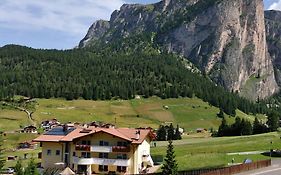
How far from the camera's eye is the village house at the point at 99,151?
3351 inches

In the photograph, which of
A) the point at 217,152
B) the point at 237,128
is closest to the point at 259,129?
the point at 237,128

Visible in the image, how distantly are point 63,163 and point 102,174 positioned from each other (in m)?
8.38

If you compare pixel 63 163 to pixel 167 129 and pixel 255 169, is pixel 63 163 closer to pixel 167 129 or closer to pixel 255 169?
pixel 255 169

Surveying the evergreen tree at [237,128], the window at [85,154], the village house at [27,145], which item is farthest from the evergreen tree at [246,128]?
the window at [85,154]

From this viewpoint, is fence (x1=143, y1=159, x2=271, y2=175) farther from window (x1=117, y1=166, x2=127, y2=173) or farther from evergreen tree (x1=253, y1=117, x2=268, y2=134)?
evergreen tree (x1=253, y1=117, x2=268, y2=134)

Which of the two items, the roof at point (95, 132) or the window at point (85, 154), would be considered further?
the window at point (85, 154)

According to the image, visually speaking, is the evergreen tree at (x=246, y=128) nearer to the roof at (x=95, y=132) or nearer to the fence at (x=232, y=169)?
the roof at (x=95, y=132)

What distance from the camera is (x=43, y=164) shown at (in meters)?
90.3

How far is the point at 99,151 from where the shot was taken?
86.6 meters

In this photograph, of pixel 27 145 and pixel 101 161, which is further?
pixel 27 145

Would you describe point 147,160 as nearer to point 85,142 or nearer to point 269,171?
point 85,142

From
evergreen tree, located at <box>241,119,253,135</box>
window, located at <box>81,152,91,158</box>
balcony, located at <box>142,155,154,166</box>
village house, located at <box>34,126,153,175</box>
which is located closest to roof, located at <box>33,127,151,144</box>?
village house, located at <box>34,126,153,175</box>

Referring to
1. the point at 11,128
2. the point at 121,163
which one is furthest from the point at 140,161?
the point at 11,128

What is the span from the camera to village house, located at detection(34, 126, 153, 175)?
279 ft
